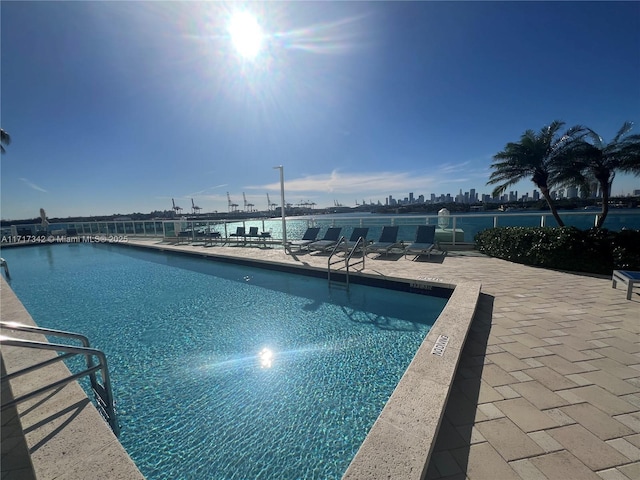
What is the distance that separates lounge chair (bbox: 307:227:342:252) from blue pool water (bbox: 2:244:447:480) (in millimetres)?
1852

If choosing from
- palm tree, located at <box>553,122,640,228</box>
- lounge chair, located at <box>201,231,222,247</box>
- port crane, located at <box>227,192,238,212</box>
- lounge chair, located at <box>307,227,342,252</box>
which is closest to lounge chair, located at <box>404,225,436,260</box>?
lounge chair, located at <box>307,227,342,252</box>

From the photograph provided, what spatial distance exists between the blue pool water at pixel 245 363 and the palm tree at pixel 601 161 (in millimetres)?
5935

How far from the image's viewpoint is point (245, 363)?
10.00ft

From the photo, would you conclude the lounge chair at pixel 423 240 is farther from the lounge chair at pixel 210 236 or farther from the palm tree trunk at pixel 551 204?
the lounge chair at pixel 210 236

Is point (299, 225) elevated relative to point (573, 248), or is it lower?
elevated

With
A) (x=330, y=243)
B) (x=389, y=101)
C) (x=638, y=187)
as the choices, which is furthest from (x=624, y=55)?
(x=330, y=243)

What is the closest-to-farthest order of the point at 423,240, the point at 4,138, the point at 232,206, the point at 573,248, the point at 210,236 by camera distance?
the point at 573,248
the point at 423,240
the point at 210,236
the point at 4,138
the point at 232,206

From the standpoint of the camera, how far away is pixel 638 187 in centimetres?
704

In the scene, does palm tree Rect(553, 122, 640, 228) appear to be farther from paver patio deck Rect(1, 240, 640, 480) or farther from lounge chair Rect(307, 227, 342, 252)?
lounge chair Rect(307, 227, 342, 252)

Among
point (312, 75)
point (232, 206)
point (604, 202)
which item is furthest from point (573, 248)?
point (232, 206)

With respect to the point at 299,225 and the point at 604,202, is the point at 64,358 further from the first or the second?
the point at 604,202

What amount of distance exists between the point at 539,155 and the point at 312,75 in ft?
23.1

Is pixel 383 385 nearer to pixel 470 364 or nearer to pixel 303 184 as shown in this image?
pixel 470 364

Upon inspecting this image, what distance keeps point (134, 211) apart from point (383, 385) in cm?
5445
